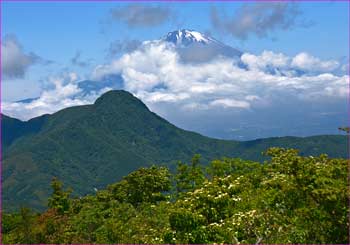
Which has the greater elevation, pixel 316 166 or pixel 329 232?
pixel 316 166

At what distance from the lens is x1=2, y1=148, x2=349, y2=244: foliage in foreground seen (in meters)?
16.2

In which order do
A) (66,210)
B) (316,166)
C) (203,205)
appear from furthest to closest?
(66,210) < (203,205) < (316,166)

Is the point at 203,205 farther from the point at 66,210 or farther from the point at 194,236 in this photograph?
the point at 66,210

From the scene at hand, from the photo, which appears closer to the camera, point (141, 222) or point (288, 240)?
point (288, 240)

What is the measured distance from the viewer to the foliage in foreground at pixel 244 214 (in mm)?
16241

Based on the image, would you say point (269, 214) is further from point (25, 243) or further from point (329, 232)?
point (25, 243)

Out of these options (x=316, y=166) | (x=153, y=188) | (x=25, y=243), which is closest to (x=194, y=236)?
(x=316, y=166)

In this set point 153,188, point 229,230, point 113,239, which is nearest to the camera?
point 229,230

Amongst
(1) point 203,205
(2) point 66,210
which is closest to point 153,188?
(2) point 66,210

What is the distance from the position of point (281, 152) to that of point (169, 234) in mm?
8456

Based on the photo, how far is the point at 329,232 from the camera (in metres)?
16.2

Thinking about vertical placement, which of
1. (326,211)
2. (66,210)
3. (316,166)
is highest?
(316,166)

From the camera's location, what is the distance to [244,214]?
2105 centimetres

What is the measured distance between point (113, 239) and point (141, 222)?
2.34 m
